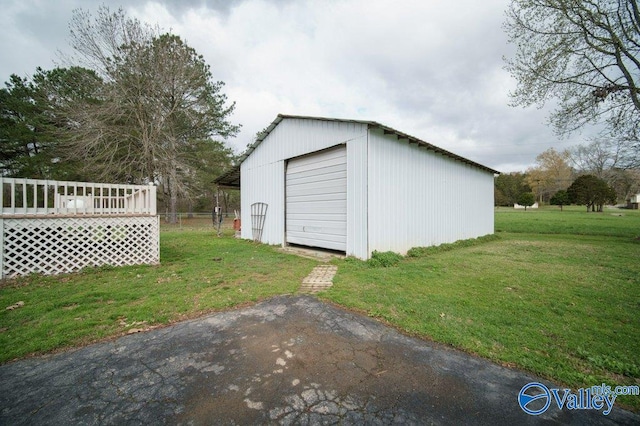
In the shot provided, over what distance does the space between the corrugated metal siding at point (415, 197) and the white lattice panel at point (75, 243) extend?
610 cm

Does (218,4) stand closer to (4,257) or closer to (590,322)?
(4,257)

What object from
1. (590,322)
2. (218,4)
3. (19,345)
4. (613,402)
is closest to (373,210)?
(590,322)

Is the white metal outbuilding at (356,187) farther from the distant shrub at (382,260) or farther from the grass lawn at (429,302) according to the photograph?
the grass lawn at (429,302)

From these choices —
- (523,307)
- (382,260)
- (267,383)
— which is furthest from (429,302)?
(267,383)

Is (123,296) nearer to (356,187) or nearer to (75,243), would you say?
(75,243)

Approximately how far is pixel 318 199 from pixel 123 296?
5.65 m

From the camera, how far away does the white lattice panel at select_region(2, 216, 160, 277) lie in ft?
17.6

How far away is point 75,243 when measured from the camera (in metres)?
5.89

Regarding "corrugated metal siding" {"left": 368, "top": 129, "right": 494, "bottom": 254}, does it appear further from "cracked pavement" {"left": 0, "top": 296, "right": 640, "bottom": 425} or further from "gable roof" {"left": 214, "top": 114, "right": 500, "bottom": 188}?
"cracked pavement" {"left": 0, "top": 296, "right": 640, "bottom": 425}

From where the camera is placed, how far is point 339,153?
25.5 feet

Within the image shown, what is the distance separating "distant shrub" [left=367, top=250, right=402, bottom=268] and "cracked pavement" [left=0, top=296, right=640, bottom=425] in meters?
3.41

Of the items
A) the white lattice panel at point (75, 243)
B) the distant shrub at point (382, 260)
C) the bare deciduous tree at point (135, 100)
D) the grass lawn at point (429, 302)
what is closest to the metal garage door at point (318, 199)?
the distant shrub at point (382, 260)

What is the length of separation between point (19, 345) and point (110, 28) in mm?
18826

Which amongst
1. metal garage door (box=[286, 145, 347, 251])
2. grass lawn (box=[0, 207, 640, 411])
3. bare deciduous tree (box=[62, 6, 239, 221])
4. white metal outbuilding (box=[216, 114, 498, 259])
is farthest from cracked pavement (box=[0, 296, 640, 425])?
bare deciduous tree (box=[62, 6, 239, 221])
